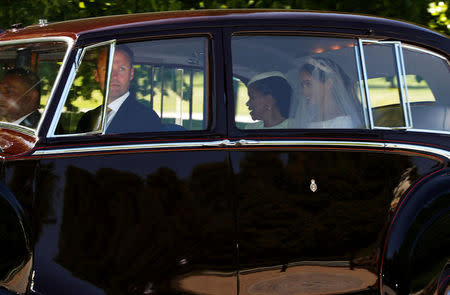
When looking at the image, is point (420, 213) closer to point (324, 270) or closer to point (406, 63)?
point (324, 270)

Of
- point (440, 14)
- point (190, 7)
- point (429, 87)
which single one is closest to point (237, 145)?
point (429, 87)

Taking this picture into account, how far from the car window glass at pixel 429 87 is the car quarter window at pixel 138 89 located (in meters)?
1.26

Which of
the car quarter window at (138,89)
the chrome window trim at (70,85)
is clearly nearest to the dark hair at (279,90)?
the car quarter window at (138,89)

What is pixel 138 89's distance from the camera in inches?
146

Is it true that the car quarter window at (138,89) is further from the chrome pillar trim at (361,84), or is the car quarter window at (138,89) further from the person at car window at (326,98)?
the chrome pillar trim at (361,84)

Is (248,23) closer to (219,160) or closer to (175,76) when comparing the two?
(175,76)

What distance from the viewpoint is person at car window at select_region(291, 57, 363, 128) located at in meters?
3.81

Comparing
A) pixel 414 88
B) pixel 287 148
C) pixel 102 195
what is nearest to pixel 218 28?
pixel 287 148

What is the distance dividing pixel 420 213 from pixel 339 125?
65cm

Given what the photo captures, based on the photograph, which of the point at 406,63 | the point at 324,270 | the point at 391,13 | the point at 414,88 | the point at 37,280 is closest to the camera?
the point at 37,280

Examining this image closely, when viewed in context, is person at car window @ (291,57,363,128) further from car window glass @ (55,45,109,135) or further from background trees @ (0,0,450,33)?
background trees @ (0,0,450,33)

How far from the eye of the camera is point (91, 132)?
11.6 feet

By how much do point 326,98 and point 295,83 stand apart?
0.68 feet

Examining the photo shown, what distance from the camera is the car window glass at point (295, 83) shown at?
3732 millimetres
